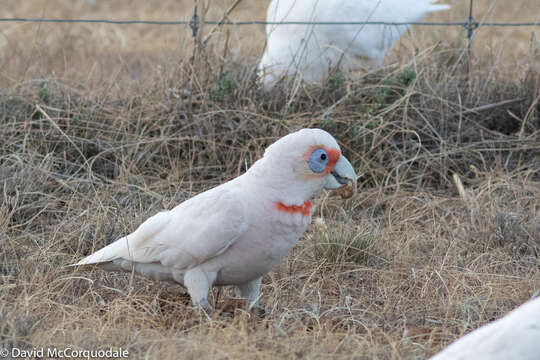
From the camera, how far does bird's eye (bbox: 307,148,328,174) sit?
258 centimetres

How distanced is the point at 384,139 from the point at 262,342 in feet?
6.42

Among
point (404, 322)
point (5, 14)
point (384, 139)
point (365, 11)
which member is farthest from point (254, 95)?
point (5, 14)

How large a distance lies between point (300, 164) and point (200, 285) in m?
0.56

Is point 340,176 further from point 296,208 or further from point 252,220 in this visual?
point 252,220

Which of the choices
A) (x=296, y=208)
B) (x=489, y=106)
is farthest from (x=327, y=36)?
(x=296, y=208)

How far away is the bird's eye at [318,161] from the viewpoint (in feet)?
8.46

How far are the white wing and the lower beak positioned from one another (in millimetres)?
328

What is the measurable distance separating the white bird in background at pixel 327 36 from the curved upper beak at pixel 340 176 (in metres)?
1.89

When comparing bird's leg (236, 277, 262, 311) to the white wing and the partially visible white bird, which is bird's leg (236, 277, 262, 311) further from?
the partially visible white bird

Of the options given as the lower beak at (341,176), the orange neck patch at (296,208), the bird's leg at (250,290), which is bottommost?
the bird's leg at (250,290)

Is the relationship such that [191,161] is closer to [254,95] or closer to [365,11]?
[254,95]

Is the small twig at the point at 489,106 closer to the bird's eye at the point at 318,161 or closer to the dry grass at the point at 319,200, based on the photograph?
the dry grass at the point at 319,200

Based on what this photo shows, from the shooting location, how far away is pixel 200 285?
2635 millimetres

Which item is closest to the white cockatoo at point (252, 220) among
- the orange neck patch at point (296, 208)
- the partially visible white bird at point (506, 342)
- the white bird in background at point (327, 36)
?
the orange neck patch at point (296, 208)
